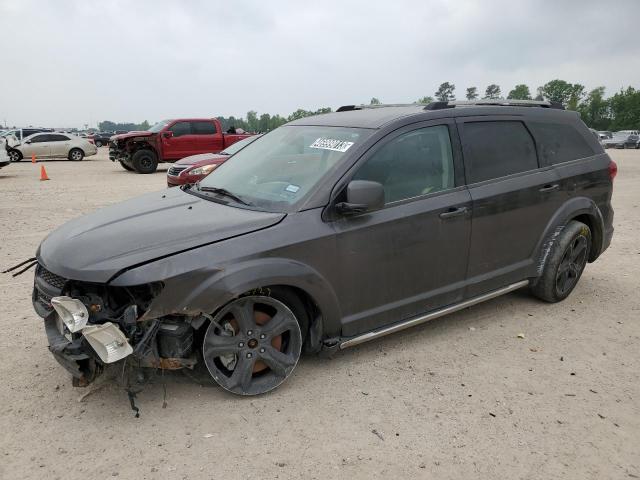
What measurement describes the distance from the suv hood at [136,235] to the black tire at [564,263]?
2.60m

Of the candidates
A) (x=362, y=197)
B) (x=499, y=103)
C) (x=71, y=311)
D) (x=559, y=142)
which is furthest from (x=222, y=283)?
(x=559, y=142)

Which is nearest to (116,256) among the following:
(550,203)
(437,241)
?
(437,241)

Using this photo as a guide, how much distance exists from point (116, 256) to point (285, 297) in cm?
100

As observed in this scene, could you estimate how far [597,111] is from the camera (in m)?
102

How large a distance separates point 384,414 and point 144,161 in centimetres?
1640

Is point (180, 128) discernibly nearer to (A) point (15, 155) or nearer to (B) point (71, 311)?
(A) point (15, 155)

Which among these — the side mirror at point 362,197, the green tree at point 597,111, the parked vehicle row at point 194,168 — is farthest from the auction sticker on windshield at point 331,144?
the green tree at point 597,111

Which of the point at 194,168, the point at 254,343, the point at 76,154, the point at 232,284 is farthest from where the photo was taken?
the point at 76,154

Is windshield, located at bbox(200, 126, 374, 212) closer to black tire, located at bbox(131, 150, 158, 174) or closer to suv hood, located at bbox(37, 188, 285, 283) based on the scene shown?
suv hood, located at bbox(37, 188, 285, 283)

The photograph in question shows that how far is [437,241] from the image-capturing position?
366 cm

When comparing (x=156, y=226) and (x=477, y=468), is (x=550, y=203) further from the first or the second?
(x=156, y=226)

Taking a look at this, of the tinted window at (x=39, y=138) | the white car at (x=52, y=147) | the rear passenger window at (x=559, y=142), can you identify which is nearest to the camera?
the rear passenger window at (x=559, y=142)

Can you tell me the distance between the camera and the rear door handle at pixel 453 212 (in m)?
3.67

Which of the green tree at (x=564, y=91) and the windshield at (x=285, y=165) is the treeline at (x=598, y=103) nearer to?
the green tree at (x=564, y=91)
